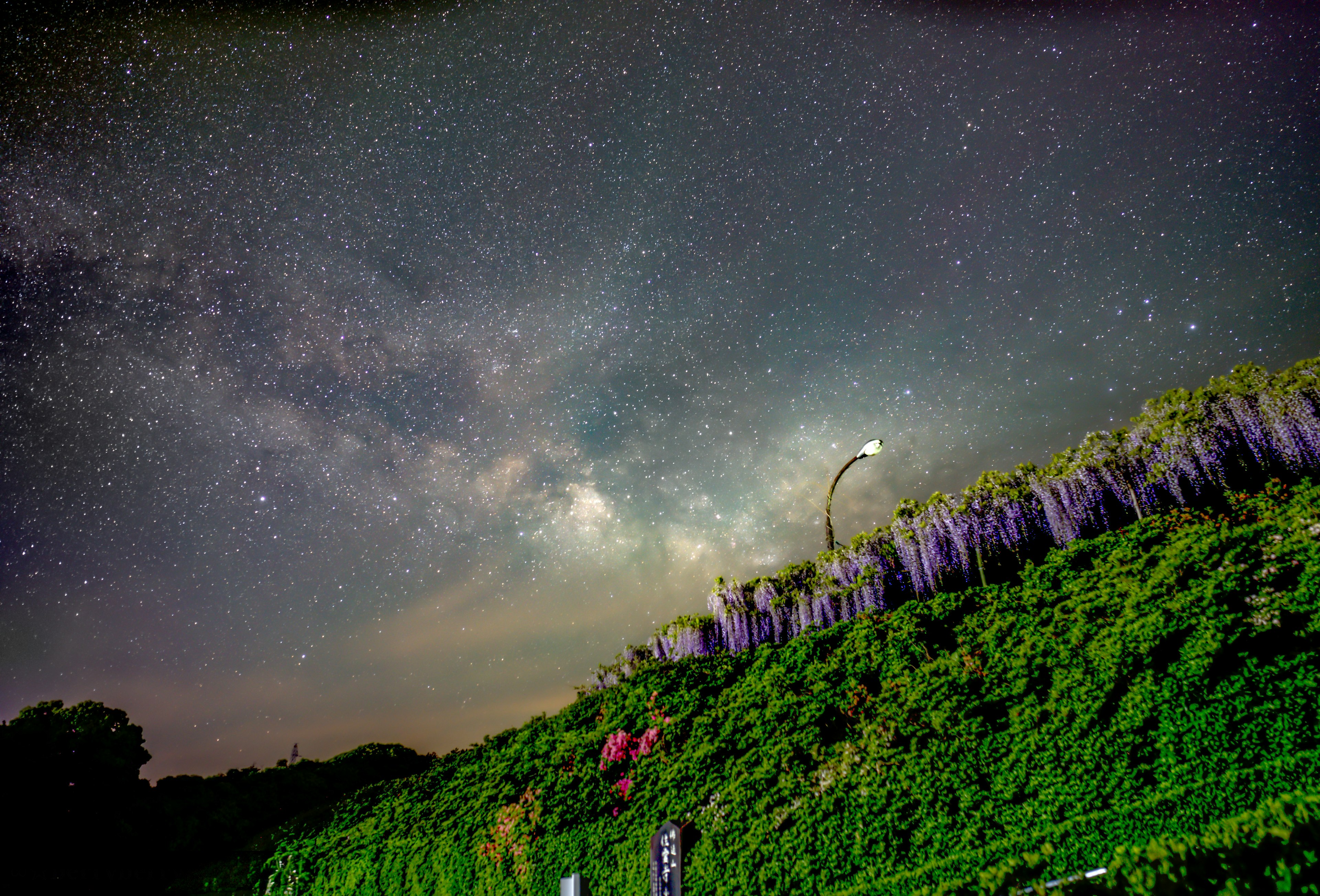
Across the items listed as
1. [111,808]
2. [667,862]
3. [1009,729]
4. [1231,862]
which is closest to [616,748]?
[667,862]

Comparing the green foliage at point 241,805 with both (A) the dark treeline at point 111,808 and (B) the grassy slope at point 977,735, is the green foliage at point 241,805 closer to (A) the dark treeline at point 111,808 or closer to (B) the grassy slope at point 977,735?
(A) the dark treeline at point 111,808

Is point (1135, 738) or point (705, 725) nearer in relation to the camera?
point (1135, 738)

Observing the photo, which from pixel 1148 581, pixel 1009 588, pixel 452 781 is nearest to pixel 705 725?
pixel 1009 588

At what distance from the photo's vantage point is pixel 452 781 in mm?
12789

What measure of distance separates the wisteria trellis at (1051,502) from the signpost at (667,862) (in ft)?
19.3

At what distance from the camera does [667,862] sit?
22.8 ft

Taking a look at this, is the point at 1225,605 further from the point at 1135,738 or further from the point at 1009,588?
the point at 1009,588

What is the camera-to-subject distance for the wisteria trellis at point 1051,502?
9398mm

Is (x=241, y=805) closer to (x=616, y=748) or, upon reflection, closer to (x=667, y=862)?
(x=616, y=748)

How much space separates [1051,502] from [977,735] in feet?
22.5

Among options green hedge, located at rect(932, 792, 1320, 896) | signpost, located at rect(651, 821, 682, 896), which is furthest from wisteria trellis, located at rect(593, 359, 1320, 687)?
green hedge, located at rect(932, 792, 1320, 896)

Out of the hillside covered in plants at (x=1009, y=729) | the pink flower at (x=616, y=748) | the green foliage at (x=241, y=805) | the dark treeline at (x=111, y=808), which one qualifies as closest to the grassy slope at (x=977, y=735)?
the hillside covered in plants at (x=1009, y=729)

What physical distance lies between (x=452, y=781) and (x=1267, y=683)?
564 inches

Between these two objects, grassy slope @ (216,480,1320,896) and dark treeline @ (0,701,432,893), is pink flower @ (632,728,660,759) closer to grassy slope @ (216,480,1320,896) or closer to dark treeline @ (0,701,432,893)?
grassy slope @ (216,480,1320,896)
